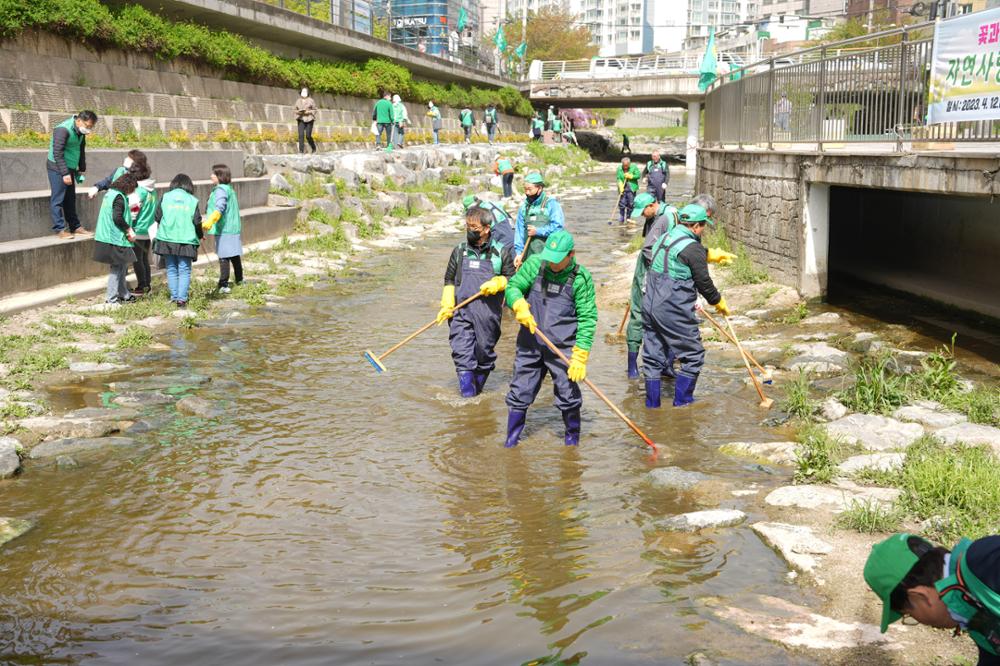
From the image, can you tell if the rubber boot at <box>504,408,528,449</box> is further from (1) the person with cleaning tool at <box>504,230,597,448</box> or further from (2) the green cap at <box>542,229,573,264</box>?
(2) the green cap at <box>542,229,573,264</box>

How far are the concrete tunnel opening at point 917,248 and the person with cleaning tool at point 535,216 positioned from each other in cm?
423

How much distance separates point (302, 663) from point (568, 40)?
8819 cm

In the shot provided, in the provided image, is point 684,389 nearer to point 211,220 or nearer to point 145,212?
point 211,220

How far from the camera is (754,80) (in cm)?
1551

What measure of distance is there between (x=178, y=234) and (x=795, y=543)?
8.88 metres

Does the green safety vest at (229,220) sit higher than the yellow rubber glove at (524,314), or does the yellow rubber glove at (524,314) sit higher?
the green safety vest at (229,220)

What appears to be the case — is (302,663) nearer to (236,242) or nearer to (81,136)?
(236,242)

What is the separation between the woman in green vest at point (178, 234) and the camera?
38.2 ft

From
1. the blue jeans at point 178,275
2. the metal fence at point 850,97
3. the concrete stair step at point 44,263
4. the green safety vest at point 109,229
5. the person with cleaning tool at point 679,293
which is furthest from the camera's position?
the blue jeans at point 178,275

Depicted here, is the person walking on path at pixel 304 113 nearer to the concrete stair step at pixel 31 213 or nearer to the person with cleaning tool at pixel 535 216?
the concrete stair step at pixel 31 213

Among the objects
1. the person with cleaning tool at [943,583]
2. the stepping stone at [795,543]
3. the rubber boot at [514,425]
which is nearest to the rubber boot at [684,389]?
the rubber boot at [514,425]

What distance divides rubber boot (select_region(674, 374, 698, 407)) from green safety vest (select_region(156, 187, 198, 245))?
260 inches

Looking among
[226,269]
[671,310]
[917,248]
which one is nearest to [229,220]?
[226,269]

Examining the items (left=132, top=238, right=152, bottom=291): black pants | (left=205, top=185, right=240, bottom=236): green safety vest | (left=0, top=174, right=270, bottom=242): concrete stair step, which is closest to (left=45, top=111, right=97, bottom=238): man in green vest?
(left=0, top=174, right=270, bottom=242): concrete stair step
